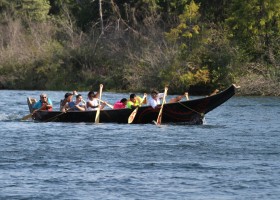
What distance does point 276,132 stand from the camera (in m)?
31.7

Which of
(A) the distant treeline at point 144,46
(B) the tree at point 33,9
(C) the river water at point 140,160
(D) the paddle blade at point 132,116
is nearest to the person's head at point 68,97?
(C) the river water at point 140,160

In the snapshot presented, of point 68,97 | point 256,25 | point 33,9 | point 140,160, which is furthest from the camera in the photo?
point 33,9

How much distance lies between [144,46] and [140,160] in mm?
40213

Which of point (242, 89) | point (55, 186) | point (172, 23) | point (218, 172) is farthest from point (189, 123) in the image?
point (172, 23)

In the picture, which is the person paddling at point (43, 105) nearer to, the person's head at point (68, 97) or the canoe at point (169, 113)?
the person's head at point (68, 97)

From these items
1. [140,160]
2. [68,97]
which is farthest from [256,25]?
[140,160]

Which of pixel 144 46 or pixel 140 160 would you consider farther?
pixel 144 46

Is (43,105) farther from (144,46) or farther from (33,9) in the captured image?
(33,9)

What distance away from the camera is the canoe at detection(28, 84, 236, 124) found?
108ft

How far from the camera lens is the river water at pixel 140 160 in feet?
64.7

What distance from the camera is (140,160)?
24.2 metres

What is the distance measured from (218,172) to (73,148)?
20.6ft

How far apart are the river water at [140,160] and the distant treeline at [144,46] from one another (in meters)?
21.8

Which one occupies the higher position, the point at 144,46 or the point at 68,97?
the point at 144,46
